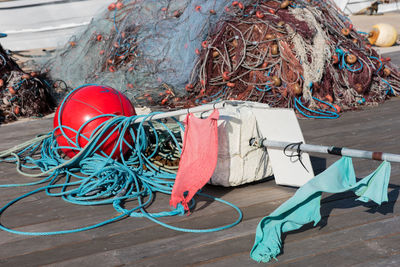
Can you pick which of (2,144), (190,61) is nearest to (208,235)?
(2,144)

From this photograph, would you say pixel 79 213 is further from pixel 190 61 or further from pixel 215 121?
pixel 190 61

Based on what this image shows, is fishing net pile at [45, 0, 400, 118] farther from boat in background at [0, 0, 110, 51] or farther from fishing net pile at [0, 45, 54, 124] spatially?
boat in background at [0, 0, 110, 51]

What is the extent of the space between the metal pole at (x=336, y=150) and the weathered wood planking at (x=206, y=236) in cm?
37

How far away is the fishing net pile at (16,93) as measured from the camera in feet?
20.4

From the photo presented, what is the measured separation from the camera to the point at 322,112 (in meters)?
5.73

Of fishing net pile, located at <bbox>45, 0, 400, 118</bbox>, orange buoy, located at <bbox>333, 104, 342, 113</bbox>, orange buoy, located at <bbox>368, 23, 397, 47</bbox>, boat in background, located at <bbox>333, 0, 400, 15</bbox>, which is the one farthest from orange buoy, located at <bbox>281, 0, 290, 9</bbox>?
boat in background, located at <bbox>333, 0, 400, 15</bbox>

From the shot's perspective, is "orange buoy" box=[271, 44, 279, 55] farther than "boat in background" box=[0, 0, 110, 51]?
No

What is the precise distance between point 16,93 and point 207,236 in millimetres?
4281

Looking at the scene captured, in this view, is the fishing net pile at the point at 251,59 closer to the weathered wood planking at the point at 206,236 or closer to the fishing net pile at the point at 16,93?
the fishing net pile at the point at 16,93

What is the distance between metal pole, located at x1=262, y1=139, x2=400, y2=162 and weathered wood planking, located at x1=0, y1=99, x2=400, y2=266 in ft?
1.21

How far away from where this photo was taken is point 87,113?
13.1ft

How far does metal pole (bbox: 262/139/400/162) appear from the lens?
2.78 m

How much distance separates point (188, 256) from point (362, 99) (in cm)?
416

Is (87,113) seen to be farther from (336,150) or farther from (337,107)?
(337,107)
